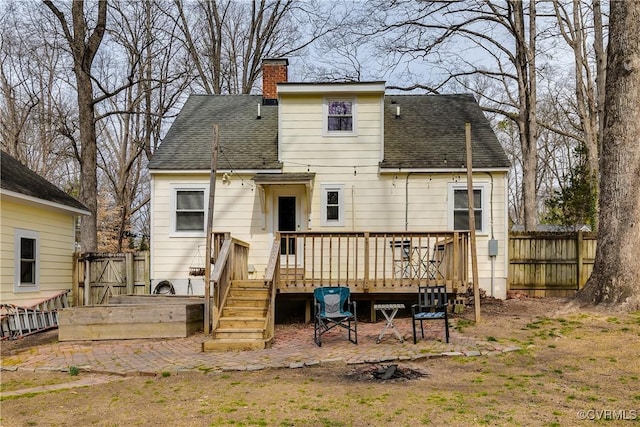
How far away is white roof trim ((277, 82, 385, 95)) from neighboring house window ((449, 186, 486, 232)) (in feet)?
10.3

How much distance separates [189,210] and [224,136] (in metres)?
2.36

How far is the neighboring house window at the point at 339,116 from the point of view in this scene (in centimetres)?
1340

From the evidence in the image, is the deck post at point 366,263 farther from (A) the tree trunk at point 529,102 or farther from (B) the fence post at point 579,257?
(A) the tree trunk at point 529,102

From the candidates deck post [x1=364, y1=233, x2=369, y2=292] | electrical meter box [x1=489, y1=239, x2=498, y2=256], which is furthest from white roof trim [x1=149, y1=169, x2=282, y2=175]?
electrical meter box [x1=489, y1=239, x2=498, y2=256]

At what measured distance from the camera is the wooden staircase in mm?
8250

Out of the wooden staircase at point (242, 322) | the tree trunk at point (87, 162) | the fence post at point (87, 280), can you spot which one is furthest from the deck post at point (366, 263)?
the tree trunk at point (87, 162)

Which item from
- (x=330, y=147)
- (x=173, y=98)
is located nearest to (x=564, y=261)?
(x=330, y=147)

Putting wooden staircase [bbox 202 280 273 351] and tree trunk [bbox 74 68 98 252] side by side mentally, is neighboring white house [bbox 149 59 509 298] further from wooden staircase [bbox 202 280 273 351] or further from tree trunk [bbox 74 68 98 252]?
tree trunk [bbox 74 68 98 252]

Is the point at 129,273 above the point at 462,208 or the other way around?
the other way around

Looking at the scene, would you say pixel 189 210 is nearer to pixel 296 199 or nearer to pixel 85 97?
pixel 296 199

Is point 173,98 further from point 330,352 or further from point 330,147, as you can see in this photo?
point 330,352

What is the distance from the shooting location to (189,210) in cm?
1323

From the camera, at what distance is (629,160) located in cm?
906

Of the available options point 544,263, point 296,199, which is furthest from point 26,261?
point 544,263
